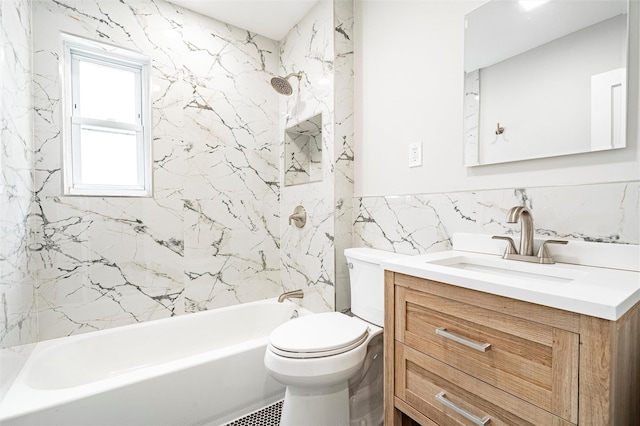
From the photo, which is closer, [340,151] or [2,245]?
[2,245]

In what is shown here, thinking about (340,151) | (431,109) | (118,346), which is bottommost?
(118,346)

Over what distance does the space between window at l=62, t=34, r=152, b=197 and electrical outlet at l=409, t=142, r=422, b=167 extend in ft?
5.53

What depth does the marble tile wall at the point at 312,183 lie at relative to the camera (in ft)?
6.30

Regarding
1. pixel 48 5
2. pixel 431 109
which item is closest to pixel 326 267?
pixel 431 109

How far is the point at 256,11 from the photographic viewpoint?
2.07 meters

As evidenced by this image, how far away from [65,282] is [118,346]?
0.49 meters

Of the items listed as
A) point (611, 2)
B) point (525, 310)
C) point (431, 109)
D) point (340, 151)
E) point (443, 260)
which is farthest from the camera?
point (340, 151)

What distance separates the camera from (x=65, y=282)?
172 cm

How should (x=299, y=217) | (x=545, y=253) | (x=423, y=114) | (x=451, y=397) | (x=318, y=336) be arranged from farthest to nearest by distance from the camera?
(x=299, y=217), (x=423, y=114), (x=318, y=336), (x=545, y=253), (x=451, y=397)

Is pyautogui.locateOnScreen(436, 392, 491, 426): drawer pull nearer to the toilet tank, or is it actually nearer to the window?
the toilet tank

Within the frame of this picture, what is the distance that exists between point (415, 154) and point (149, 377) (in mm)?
1669

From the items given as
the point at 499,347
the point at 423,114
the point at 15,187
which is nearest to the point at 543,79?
the point at 423,114

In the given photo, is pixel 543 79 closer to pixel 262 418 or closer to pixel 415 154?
pixel 415 154

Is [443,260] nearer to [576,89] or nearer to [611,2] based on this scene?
[576,89]
